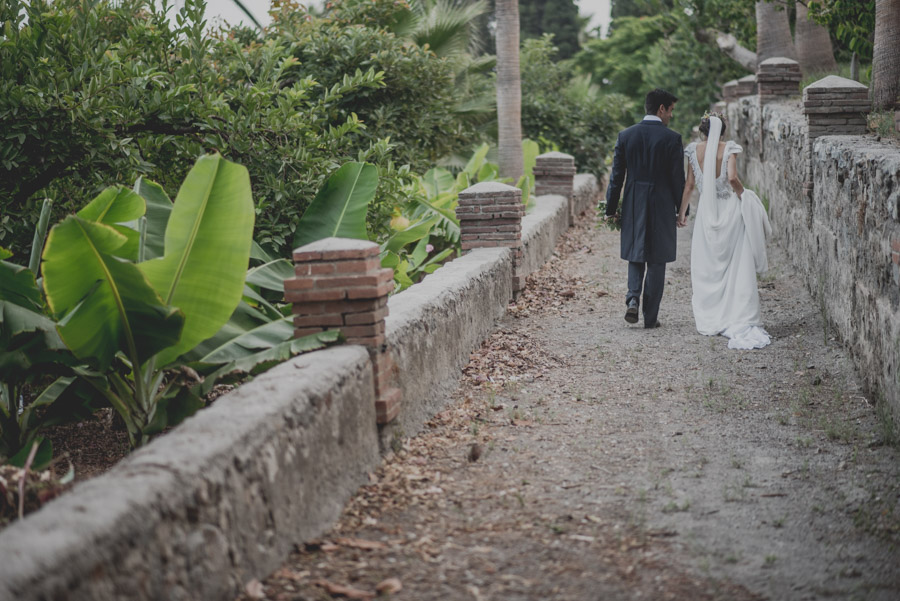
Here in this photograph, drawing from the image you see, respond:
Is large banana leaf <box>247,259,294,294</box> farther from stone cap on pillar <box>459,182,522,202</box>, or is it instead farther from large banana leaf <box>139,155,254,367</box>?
stone cap on pillar <box>459,182,522,202</box>

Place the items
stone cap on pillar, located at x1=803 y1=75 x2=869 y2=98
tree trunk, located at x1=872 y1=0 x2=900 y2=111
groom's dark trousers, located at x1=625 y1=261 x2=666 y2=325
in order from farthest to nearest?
tree trunk, located at x1=872 y1=0 x2=900 y2=111 → stone cap on pillar, located at x1=803 y1=75 x2=869 y2=98 → groom's dark trousers, located at x1=625 y1=261 x2=666 y2=325

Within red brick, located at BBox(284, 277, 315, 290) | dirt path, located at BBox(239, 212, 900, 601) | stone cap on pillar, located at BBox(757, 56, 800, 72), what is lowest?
dirt path, located at BBox(239, 212, 900, 601)

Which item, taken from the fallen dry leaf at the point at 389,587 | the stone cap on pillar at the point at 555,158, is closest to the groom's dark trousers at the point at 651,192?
the fallen dry leaf at the point at 389,587

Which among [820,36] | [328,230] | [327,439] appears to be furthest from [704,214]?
[820,36]

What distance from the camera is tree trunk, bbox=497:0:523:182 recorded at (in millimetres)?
13836

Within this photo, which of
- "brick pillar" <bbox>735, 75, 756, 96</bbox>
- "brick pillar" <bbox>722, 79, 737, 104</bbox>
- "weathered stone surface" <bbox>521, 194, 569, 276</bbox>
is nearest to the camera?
"weathered stone surface" <bbox>521, 194, 569, 276</bbox>

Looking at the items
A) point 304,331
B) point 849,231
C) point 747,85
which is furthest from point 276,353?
point 747,85

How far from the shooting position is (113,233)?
169 inches

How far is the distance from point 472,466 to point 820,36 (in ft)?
43.2

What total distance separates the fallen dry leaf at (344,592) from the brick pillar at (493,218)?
6.05 metres

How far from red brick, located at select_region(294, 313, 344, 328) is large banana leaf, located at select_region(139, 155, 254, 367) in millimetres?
364

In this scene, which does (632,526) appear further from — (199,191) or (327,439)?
(199,191)

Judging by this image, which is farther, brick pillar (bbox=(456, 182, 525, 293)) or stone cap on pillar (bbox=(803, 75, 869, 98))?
brick pillar (bbox=(456, 182, 525, 293))

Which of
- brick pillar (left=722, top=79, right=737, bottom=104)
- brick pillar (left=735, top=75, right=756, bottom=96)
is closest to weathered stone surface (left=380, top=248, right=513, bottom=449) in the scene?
brick pillar (left=735, top=75, right=756, bottom=96)
